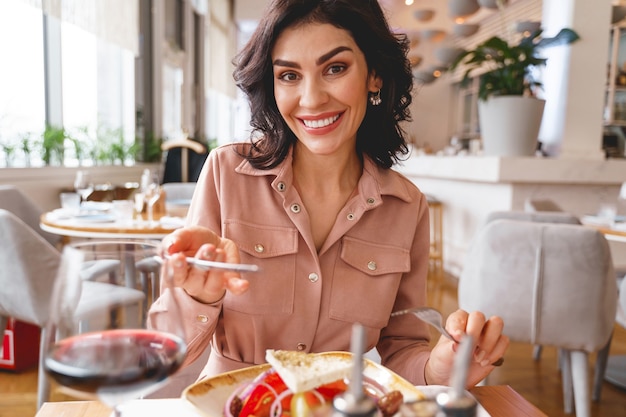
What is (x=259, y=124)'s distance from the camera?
1271mm

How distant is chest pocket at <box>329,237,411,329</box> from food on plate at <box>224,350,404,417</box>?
0.48 meters

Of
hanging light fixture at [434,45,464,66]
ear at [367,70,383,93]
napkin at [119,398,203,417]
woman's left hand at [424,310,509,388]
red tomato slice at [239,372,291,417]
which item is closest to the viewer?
red tomato slice at [239,372,291,417]

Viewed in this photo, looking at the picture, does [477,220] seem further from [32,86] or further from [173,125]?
[173,125]

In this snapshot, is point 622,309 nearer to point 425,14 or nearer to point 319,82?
point 319,82

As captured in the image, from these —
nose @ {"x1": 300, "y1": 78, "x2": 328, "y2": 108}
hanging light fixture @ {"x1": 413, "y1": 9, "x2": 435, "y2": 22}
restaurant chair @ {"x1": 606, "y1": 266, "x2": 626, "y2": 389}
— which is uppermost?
hanging light fixture @ {"x1": 413, "y1": 9, "x2": 435, "y2": 22}

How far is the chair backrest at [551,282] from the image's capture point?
2008mm

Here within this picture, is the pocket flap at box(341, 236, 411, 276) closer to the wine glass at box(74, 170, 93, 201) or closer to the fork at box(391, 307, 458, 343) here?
the fork at box(391, 307, 458, 343)

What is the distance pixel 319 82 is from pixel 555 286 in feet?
4.79

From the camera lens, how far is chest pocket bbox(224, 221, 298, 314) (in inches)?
42.1

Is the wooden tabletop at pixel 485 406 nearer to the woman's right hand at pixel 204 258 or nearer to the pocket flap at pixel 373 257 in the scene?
the woman's right hand at pixel 204 258

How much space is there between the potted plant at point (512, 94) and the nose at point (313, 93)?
3.47 metres

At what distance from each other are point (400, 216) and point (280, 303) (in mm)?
325

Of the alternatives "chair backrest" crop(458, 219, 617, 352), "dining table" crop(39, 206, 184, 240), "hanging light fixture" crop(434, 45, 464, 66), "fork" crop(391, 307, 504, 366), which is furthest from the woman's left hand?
"hanging light fixture" crop(434, 45, 464, 66)

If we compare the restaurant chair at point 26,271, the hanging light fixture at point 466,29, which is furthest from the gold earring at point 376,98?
the hanging light fixture at point 466,29
